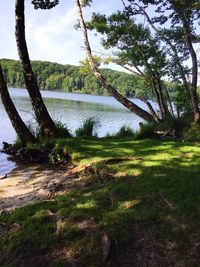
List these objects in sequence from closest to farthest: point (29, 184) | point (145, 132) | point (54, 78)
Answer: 1. point (29, 184)
2. point (145, 132)
3. point (54, 78)

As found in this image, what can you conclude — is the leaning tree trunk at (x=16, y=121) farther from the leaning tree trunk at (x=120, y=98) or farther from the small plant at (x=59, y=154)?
the leaning tree trunk at (x=120, y=98)

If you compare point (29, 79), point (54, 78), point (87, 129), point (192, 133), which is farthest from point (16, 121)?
point (54, 78)

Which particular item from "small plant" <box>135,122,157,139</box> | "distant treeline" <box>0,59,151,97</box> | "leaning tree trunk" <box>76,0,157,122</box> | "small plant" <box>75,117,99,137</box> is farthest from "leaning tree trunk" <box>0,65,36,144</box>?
"distant treeline" <box>0,59,151,97</box>

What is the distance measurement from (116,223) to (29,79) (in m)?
7.97

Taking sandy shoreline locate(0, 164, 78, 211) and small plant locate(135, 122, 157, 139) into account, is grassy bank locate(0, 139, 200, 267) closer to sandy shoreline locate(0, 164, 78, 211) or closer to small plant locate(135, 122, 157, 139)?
sandy shoreline locate(0, 164, 78, 211)

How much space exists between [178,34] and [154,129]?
20.3 ft

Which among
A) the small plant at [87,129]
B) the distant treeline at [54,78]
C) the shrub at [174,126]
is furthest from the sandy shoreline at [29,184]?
the distant treeline at [54,78]

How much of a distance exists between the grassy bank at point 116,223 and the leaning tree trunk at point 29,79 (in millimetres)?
5140

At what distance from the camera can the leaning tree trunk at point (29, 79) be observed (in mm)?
11430

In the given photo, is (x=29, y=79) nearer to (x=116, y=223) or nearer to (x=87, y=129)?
(x=87, y=129)

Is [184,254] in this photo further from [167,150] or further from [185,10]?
[185,10]

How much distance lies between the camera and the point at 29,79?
462 inches

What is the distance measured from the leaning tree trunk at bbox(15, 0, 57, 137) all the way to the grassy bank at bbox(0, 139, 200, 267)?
16.9 ft

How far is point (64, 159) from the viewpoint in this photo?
10.0 metres
